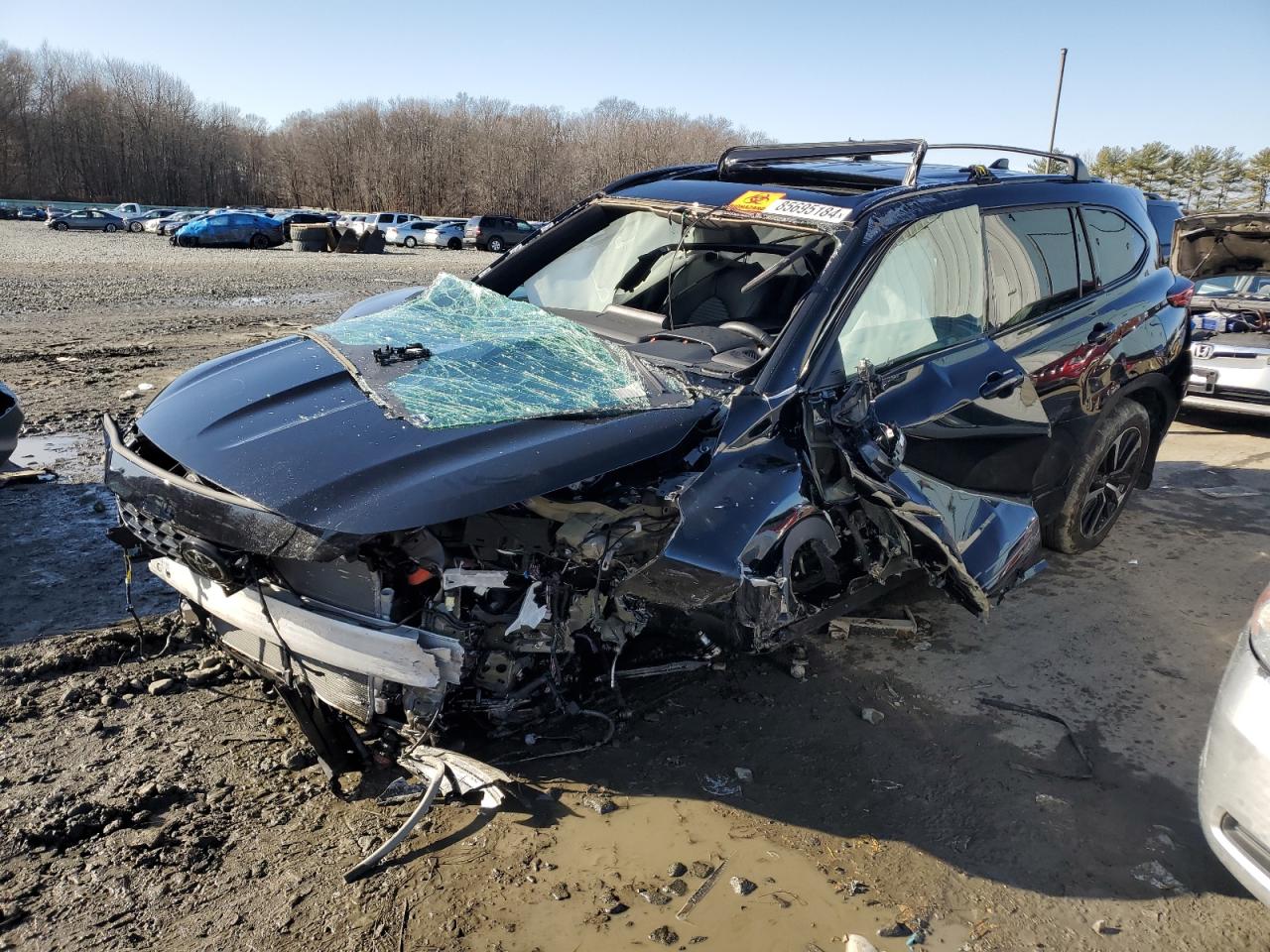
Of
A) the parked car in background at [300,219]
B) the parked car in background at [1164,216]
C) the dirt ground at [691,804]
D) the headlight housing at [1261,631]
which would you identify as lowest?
the dirt ground at [691,804]

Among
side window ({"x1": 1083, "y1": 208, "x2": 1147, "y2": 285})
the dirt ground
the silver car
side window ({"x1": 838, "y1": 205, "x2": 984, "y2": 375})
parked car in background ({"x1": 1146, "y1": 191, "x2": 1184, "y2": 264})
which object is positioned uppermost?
parked car in background ({"x1": 1146, "y1": 191, "x2": 1184, "y2": 264})

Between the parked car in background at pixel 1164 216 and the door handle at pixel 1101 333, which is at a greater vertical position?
the parked car in background at pixel 1164 216

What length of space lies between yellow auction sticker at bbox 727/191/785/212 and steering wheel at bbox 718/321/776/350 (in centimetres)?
51

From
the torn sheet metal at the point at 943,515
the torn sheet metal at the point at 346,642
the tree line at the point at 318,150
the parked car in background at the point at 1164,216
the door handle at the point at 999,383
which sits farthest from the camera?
the tree line at the point at 318,150

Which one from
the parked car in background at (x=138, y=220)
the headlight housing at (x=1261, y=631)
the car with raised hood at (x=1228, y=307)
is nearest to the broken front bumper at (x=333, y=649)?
the headlight housing at (x=1261, y=631)

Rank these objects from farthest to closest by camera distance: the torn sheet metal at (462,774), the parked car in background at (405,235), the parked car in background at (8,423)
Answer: the parked car in background at (405,235) → the parked car in background at (8,423) → the torn sheet metal at (462,774)

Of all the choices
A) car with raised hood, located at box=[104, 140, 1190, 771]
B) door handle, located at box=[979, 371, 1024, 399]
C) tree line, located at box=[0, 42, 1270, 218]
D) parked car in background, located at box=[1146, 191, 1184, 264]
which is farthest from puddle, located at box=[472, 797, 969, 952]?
tree line, located at box=[0, 42, 1270, 218]

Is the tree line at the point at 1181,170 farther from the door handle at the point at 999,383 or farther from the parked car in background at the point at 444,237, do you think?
the door handle at the point at 999,383

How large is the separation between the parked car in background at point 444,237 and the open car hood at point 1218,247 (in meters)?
32.9

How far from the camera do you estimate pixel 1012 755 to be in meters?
3.19

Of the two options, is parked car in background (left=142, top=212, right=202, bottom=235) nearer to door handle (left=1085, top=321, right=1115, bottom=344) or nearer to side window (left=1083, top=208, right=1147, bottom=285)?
side window (left=1083, top=208, right=1147, bottom=285)

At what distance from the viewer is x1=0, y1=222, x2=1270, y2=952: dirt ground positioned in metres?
2.41

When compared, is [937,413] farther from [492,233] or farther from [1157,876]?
[492,233]

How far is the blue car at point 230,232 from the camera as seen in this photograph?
3180 centimetres
